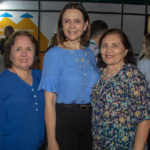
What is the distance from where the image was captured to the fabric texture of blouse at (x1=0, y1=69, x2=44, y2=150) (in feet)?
4.46

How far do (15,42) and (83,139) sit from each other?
97cm

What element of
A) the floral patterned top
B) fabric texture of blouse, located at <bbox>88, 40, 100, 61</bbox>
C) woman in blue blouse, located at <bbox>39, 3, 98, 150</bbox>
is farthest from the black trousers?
fabric texture of blouse, located at <bbox>88, 40, 100, 61</bbox>

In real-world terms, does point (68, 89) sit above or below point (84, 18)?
below

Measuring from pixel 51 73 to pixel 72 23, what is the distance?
0.45 metres

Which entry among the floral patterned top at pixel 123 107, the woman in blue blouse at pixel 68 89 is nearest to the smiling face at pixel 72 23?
the woman in blue blouse at pixel 68 89

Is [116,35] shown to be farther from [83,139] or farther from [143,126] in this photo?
[83,139]

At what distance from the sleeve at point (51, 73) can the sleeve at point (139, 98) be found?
55 cm

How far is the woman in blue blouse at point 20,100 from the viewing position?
1366 millimetres

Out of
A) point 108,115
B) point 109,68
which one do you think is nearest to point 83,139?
point 108,115

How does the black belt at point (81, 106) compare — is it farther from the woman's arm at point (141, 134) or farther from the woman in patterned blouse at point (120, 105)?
the woman's arm at point (141, 134)

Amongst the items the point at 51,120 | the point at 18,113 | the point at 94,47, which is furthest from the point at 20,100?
the point at 94,47

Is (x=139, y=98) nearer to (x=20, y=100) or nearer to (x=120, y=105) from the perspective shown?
(x=120, y=105)

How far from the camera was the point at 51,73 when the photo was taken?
1350mm

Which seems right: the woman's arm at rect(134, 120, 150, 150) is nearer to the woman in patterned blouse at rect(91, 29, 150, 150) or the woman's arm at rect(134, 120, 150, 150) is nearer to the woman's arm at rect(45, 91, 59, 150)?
the woman in patterned blouse at rect(91, 29, 150, 150)
